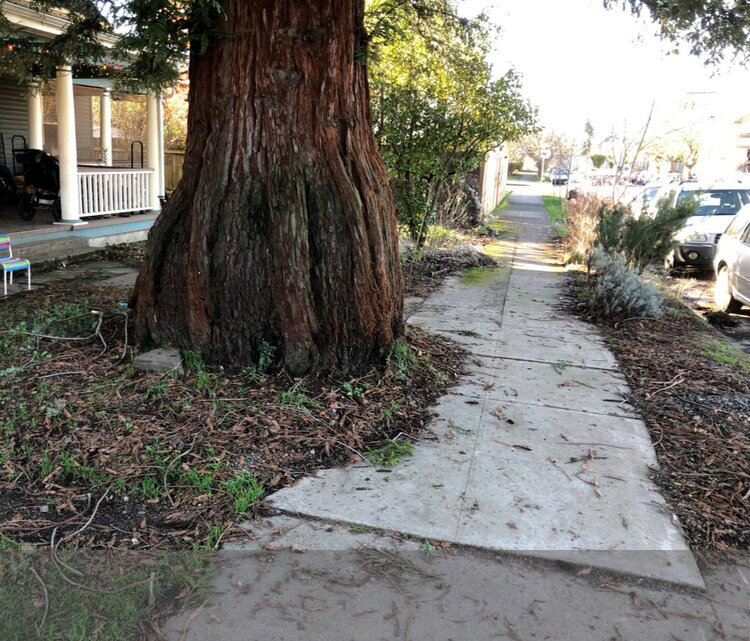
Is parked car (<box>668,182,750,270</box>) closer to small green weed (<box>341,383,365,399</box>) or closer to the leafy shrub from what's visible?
the leafy shrub

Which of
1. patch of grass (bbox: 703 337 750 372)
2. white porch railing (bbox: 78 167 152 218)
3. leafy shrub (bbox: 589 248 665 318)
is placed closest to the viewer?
patch of grass (bbox: 703 337 750 372)

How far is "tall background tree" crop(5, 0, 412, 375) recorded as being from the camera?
16.0ft

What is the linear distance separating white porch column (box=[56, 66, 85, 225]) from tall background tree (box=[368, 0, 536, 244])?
17.3ft

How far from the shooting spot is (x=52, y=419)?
4254 millimetres

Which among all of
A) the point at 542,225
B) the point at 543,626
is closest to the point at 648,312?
the point at 543,626

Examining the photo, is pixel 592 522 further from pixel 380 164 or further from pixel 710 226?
pixel 710 226

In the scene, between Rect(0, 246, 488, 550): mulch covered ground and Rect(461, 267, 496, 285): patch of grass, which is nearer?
Rect(0, 246, 488, 550): mulch covered ground

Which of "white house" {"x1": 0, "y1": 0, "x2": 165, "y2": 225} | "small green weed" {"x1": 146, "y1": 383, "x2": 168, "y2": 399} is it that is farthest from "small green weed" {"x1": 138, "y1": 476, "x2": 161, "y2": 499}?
"white house" {"x1": 0, "y1": 0, "x2": 165, "y2": 225}

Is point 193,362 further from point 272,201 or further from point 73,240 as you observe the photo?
point 73,240

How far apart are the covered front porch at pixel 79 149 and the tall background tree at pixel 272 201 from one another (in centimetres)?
526

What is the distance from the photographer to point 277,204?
4.89 metres

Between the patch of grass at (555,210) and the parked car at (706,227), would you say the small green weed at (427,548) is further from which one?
the patch of grass at (555,210)

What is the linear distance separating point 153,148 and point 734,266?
11.4 metres

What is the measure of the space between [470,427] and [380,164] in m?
2.32
